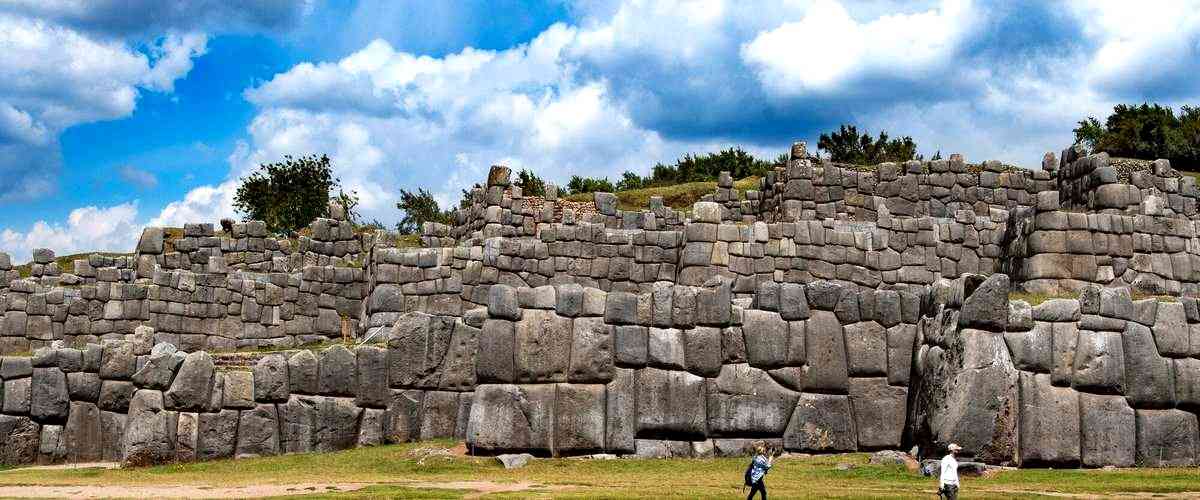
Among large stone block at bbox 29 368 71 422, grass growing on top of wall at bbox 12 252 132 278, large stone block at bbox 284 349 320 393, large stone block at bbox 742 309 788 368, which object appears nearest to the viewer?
large stone block at bbox 742 309 788 368

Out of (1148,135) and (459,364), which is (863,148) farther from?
(459,364)

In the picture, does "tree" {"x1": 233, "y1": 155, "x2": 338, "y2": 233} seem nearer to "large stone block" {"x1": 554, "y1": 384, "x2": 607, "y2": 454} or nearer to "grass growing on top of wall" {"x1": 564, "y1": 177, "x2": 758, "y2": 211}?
"grass growing on top of wall" {"x1": 564, "y1": 177, "x2": 758, "y2": 211}

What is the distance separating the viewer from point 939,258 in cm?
2806

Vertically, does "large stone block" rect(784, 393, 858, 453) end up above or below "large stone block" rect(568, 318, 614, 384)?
below

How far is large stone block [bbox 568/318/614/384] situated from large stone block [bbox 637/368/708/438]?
0.59 metres

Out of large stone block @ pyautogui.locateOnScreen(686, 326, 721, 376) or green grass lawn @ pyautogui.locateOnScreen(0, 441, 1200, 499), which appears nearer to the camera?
green grass lawn @ pyautogui.locateOnScreen(0, 441, 1200, 499)

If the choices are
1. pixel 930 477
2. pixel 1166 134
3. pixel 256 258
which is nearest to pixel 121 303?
pixel 256 258

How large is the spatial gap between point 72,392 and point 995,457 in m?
16.0

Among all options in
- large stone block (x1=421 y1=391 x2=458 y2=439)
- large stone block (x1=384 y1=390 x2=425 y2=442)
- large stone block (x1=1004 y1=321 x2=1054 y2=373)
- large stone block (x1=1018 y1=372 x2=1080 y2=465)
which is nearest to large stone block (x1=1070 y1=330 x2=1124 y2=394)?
large stone block (x1=1018 y1=372 x2=1080 y2=465)

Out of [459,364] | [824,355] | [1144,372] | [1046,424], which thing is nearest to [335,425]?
[459,364]

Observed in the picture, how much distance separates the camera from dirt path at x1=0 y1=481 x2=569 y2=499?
593 inches

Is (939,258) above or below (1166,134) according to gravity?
below

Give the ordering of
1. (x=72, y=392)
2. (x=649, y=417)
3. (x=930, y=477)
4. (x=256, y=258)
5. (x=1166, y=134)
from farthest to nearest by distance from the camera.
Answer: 1. (x=1166, y=134)
2. (x=256, y=258)
3. (x=72, y=392)
4. (x=649, y=417)
5. (x=930, y=477)

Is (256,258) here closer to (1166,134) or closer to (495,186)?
(495,186)
